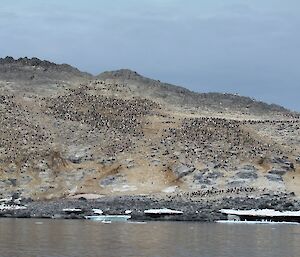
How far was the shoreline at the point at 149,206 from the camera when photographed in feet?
194

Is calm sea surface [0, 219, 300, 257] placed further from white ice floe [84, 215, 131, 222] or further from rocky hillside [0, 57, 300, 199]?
rocky hillside [0, 57, 300, 199]

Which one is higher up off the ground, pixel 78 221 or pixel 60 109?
pixel 60 109

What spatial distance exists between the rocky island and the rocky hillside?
127mm

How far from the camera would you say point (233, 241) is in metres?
42.7

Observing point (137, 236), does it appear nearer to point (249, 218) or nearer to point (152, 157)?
point (249, 218)

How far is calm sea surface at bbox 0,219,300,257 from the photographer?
120 ft

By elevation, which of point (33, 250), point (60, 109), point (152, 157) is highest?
point (60, 109)

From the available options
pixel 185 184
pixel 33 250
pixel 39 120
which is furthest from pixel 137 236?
pixel 39 120

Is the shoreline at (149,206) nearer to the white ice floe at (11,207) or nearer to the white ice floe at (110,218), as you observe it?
the white ice floe at (11,207)

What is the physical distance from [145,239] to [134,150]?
3985 cm

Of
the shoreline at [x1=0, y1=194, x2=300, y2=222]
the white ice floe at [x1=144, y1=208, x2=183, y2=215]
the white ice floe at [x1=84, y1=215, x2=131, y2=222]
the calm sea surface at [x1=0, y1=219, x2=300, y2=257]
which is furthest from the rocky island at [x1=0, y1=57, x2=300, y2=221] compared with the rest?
the calm sea surface at [x1=0, y1=219, x2=300, y2=257]

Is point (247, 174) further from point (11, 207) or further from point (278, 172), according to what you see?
point (11, 207)

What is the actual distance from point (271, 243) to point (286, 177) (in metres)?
34.6

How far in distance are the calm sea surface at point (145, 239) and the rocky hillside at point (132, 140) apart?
1821 cm
